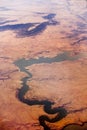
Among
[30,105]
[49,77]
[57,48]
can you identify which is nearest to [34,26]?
[57,48]

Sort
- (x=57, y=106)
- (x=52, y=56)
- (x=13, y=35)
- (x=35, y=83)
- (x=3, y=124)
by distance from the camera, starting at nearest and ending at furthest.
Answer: (x=3, y=124), (x=57, y=106), (x=35, y=83), (x=52, y=56), (x=13, y=35)

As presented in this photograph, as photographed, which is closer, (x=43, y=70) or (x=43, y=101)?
(x=43, y=101)

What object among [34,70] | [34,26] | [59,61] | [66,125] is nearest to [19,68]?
[34,70]

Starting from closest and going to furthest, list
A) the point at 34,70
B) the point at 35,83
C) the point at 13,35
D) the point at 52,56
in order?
the point at 35,83
the point at 34,70
the point at 52,56
the point at 13,35

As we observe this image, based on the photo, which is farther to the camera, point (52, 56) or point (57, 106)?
point (52, 56)

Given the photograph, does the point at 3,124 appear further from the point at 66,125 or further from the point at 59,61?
the point at 59,61

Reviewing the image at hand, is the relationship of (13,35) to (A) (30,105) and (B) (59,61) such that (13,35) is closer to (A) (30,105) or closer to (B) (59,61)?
(B) (59,61)

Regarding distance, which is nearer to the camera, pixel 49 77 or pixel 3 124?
pixel 3 124

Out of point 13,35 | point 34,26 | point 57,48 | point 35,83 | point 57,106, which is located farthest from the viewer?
point 34,26

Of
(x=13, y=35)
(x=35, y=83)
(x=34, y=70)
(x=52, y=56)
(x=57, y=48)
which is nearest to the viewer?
(x=35, y=83)
